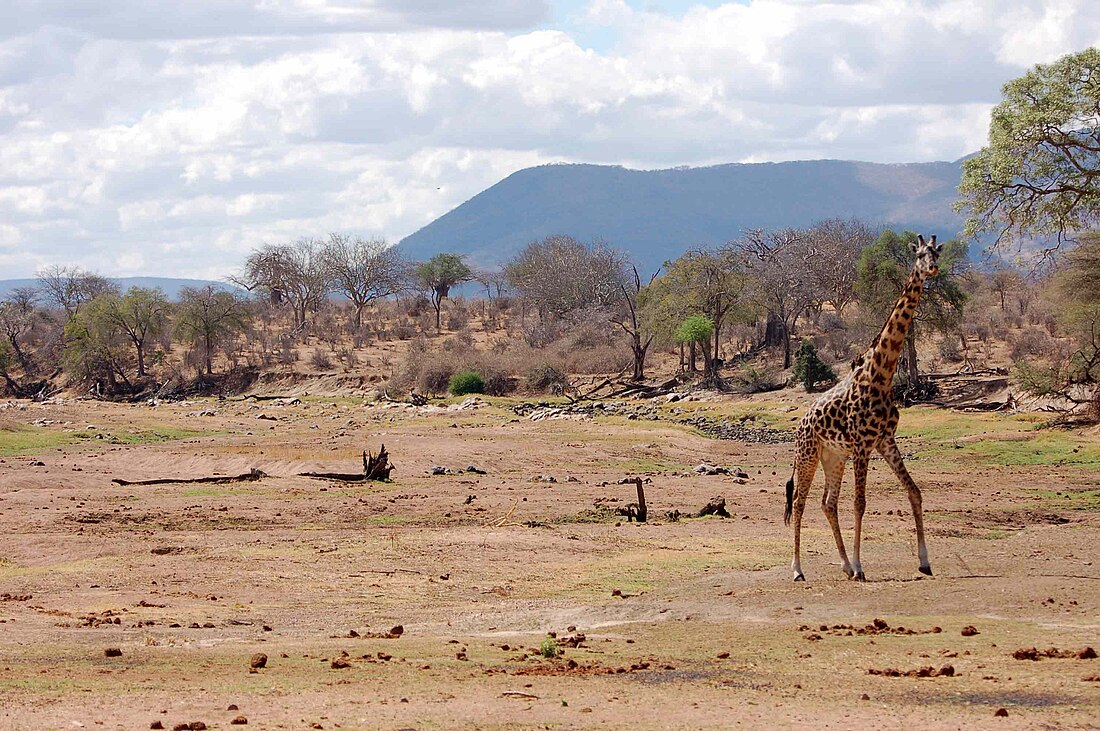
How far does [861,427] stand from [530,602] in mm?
4528

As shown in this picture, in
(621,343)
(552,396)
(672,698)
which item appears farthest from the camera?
(621,343)

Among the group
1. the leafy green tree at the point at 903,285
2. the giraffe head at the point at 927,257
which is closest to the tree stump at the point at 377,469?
the giraffe head at the point at 927,257

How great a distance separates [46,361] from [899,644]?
82393 millimetres

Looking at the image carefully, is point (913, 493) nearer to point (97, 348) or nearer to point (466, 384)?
point (466, 384)

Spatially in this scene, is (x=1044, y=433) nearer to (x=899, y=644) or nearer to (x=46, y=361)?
(x=899, y=644)

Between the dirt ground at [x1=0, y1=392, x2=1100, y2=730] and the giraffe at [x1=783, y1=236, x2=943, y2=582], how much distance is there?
71cm

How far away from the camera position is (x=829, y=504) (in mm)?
15953

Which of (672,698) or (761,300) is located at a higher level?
(761,300)

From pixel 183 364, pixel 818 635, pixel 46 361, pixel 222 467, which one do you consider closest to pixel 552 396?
pixel 183 364

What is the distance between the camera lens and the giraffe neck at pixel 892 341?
1541cm

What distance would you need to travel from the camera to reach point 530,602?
15.2m

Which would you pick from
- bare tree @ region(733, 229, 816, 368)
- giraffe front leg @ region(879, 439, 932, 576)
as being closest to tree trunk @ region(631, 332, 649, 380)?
bare tree @ region(733, 229, 816, 368)

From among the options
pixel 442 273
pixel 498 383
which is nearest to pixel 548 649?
pixel 498 383

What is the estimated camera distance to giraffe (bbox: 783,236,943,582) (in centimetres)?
1516
